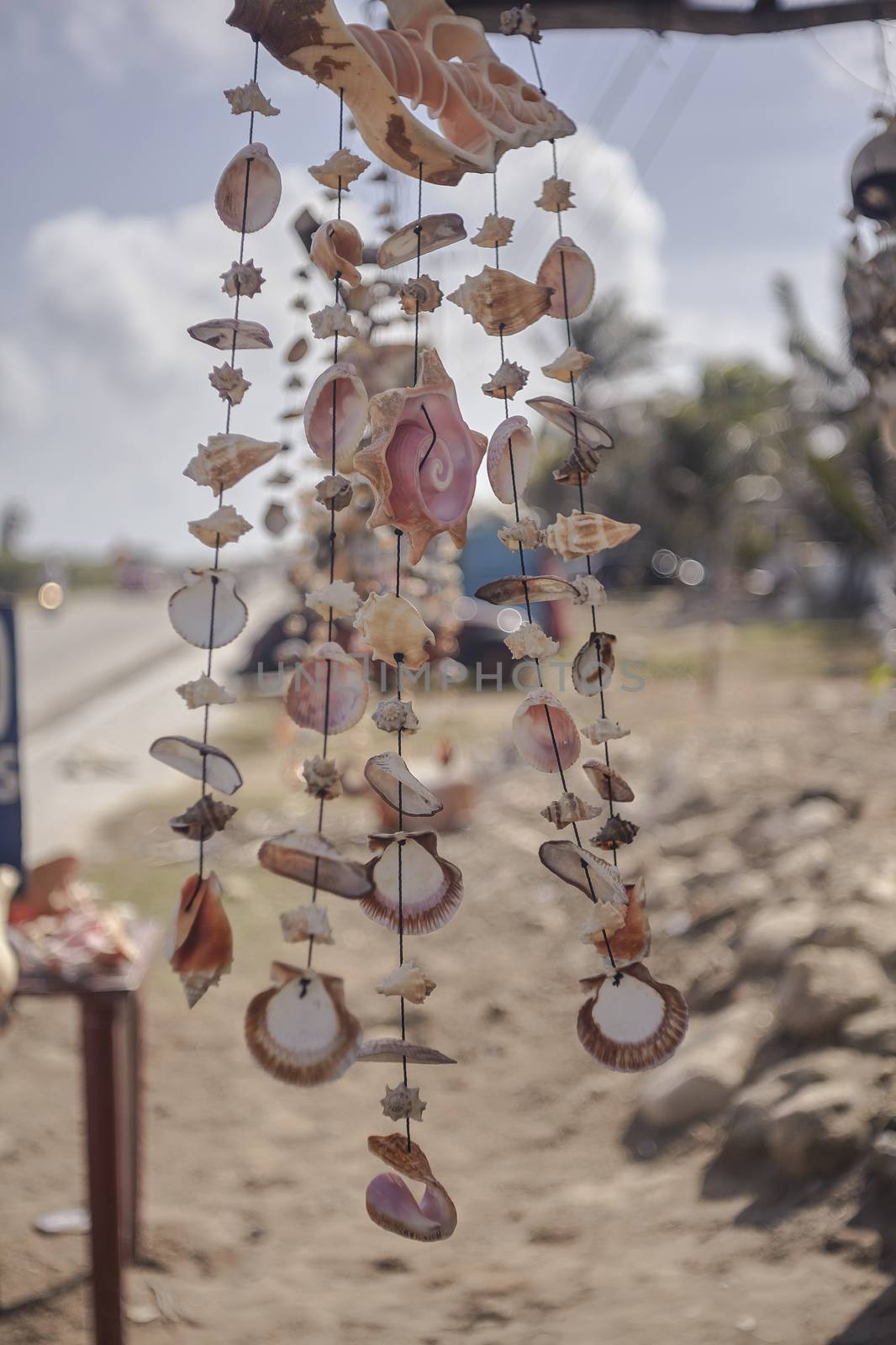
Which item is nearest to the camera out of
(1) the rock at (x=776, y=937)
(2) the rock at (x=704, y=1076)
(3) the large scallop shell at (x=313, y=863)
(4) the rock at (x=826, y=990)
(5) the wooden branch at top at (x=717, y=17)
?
(3) the large scallop shell at (x=313, y=863)

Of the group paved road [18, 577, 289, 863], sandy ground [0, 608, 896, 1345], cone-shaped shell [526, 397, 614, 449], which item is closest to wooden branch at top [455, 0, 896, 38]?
cone-shaped shell [526, 397, 614, 449]

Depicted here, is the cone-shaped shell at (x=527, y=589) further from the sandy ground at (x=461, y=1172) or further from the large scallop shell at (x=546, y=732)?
the sandy ground at (x=461, y=1172)

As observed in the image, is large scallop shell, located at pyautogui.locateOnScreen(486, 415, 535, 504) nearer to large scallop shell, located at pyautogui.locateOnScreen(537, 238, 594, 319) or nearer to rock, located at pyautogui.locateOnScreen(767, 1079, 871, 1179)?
large scallop shell, located at pyautogui.locateOnScreen(537, 238, 594, 319)

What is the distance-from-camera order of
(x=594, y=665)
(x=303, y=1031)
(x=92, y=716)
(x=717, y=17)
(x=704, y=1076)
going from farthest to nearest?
1. (x=92, y=716)
2. (x=704, y=1076)
3. (x=717, y=17)
4. (x=594, y=665)
5. (x=303, y=1031)

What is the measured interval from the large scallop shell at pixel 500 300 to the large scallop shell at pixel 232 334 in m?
0.19

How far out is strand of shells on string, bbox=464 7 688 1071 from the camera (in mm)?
1029

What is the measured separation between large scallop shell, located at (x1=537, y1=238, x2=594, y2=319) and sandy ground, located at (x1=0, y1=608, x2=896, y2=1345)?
1402 millimetres

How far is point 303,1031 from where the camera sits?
985mm

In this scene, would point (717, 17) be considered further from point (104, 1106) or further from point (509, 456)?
point (104, 1106)

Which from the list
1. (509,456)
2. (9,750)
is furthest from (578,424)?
(9,750)

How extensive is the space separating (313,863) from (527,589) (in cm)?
31

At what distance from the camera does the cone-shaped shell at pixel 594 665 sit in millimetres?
1083

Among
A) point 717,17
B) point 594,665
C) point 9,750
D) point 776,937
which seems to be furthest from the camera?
point 776,937

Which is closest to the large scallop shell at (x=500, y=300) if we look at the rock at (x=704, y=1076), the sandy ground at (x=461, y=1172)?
the sandy ground at (x=461, y=1172)
